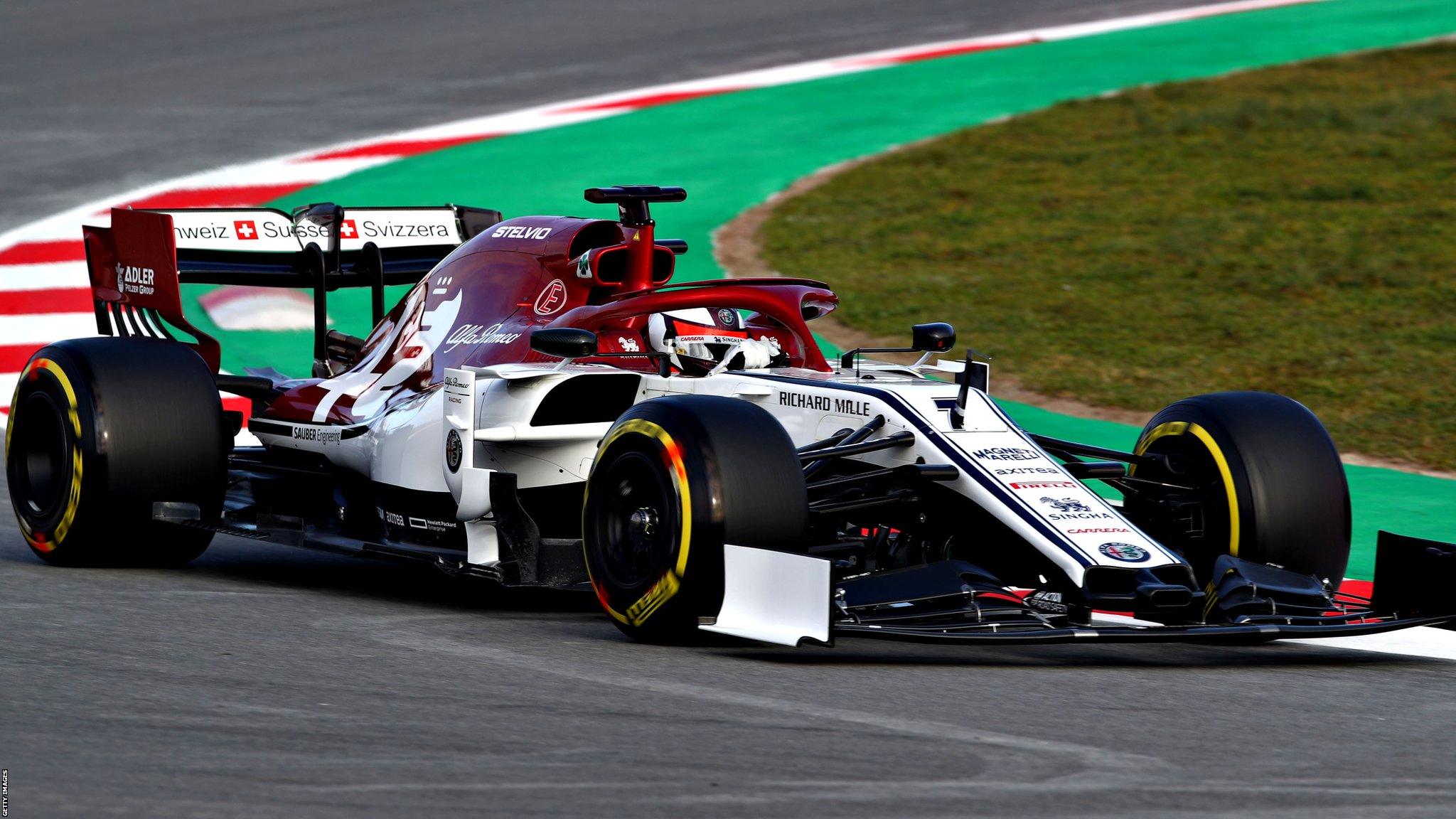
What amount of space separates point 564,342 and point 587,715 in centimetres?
198

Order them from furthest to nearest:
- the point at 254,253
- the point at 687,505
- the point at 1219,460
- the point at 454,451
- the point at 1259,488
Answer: the point at 254,253 → the point at 454,451 → the point at 1219,460 → the point at 1259,488 → the point at 687,505

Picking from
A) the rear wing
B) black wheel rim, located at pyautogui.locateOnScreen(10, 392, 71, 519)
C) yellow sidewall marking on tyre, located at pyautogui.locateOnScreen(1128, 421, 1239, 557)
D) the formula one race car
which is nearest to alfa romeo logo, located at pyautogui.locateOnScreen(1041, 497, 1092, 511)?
the formula one race car

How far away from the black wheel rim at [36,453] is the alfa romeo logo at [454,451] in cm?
176

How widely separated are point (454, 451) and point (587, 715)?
220 cm

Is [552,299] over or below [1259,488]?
over

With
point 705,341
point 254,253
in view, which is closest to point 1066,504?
point 705,341

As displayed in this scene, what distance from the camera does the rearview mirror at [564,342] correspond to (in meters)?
7.26

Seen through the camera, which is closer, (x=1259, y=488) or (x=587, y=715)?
(x=587, y=715)

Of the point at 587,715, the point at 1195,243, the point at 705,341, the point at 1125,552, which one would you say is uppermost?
the point at 1195,243

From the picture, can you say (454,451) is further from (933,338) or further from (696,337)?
(933,338)

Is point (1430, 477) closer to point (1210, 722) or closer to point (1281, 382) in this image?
point (1281, 382)

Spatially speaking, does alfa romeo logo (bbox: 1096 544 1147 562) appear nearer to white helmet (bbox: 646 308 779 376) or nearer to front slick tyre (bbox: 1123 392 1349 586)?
front slick tyre (bbox: 1123 392 1349 586)

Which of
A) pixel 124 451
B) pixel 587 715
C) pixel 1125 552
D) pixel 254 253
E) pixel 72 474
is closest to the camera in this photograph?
pixel 587 715

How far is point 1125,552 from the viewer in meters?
6.55
